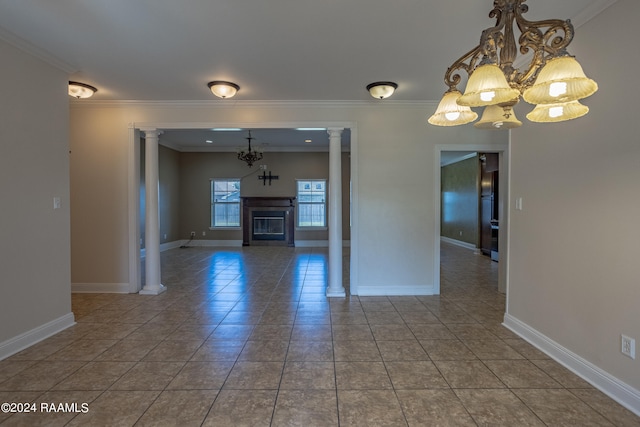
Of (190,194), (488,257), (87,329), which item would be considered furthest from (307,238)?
Answer: (87,329)

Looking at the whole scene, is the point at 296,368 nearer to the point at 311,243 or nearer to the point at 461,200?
the point at 311,243

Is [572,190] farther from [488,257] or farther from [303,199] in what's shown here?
[303,199]

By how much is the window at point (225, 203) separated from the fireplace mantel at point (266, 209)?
31cm

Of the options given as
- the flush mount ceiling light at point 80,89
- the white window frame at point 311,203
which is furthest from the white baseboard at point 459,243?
the flush mount ceiling light at point 80,89

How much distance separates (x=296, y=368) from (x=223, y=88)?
9.83ft

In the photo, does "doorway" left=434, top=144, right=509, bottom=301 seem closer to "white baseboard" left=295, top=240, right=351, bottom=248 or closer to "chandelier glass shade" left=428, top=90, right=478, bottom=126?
"chandelier glass shade" left=428, top=90, right=478, bottom=126

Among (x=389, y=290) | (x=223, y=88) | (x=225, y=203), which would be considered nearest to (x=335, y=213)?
(x=389, y=290)

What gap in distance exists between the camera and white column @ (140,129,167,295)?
449cm

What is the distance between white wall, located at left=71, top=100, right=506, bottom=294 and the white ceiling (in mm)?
551

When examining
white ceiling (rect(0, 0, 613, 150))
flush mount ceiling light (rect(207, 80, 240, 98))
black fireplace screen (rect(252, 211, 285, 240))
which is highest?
white ceiling (rect(0, 0, 613, 150))

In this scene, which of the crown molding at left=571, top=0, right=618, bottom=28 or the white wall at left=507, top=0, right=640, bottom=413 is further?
the crown molding at left=571, top=0, right=618, bottom=28

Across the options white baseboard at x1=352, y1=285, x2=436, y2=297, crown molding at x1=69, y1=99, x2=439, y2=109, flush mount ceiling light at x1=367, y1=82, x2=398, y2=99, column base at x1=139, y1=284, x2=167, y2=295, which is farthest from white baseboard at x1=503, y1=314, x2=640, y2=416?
column base at x1=139, y1=284, x2=167, y2=295

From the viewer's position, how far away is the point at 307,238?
9.47 m

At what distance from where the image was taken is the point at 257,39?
2.74 m
